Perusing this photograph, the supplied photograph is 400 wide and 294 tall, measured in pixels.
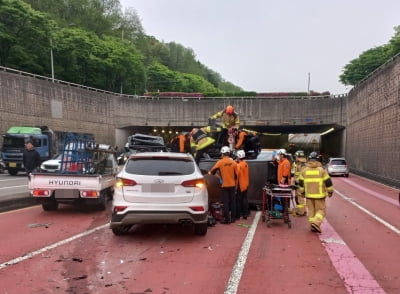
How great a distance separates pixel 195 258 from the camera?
269 inches

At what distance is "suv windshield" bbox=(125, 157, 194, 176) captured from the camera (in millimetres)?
8065

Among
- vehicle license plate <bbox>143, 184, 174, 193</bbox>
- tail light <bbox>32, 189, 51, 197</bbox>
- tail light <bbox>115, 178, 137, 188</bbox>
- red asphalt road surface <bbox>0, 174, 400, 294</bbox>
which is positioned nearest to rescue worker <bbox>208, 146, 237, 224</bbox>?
red asphalt road surface <bbox>0, 174, 400, 294</bbox>

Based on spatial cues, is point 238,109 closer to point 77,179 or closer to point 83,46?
point 83,46

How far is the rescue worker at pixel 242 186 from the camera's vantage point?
417 inches

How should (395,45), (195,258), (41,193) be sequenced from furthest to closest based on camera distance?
(395,45) → (41,193) → (195,258)

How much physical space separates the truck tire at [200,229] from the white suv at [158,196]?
0.19 metres

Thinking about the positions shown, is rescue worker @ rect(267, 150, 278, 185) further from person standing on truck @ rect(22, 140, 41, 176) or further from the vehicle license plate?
person standing on truck @ rect(22, 140, 41, 176)

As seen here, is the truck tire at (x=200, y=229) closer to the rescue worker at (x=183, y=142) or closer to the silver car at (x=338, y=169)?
the rescue worker at (x=183, y=142)

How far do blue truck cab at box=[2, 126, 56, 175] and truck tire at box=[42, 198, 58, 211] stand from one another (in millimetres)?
15944

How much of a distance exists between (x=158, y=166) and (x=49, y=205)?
4.73 meters

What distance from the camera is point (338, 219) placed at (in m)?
11.4

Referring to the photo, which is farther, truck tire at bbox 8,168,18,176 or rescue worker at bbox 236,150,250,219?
truck tire at bbox 8,168,18,176

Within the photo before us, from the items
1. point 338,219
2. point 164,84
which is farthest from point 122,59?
point 338,219

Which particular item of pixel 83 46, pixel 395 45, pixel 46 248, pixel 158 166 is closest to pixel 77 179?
pixel 158 166
